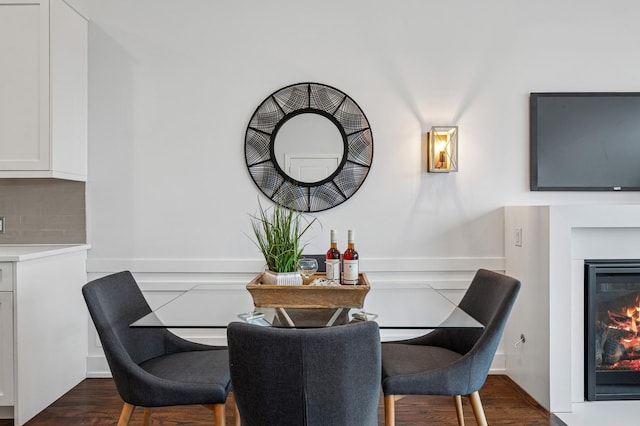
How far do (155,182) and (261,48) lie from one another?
1.13m

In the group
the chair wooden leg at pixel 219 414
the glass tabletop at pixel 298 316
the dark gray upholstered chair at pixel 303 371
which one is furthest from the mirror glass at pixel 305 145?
the dark gray upholstered chair at pixel 303 371

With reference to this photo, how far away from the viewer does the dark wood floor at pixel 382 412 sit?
2439 mm

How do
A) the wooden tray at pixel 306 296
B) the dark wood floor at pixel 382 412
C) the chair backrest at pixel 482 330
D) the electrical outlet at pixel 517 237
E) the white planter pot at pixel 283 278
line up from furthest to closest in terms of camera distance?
the electrical outlet at pixel 517 237 → the dark wood floor at pixel 382 412 → the white planter pot at pixel 283 278 → the wooden tray at pixel 306 296 → the chair backrest at pixel 482 330

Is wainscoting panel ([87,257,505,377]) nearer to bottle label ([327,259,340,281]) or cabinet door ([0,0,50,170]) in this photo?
cabinet door ([0,0,50,170])

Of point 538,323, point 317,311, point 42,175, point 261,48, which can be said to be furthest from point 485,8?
point 42,175

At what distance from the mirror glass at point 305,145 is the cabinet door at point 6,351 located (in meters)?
1.71

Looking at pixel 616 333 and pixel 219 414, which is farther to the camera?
pixel 616 333

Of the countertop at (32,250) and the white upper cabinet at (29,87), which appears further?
the white upper cabinet at (29,87)

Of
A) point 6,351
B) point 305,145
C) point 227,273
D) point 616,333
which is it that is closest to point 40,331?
point 6,351

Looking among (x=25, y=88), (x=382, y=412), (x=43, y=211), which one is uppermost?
(x=25, y=88)

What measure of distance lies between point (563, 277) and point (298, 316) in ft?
5.39

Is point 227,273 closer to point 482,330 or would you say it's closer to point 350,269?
point 350,269

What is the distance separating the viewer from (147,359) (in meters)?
2.07

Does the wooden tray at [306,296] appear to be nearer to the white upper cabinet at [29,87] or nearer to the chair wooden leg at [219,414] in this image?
the chair wooden leg at [219,414]
